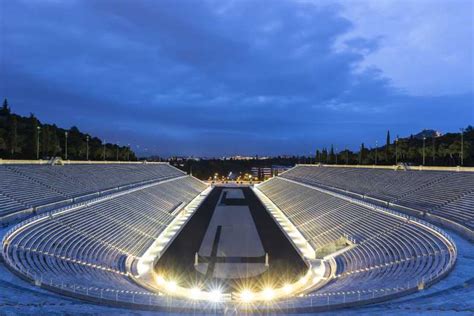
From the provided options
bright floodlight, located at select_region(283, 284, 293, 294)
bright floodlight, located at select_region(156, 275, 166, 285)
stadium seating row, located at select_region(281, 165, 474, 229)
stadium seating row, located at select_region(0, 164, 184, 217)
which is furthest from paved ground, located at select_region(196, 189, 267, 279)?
→ stadium seating row, located at select_region(0, 164, 184, 217)

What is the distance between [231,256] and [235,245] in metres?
3.26

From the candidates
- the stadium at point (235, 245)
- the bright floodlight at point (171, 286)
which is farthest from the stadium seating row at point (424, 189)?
the bright floodlight at point (171, 286)

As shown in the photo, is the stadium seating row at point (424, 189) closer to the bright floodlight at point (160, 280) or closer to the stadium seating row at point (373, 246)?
the stadium seating row at point (373, 246)

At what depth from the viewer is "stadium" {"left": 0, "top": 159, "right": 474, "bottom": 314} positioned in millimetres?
13203

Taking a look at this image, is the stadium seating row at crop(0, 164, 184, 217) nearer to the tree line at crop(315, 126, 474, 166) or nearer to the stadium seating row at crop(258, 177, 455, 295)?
the stadium seating row at crop(258, 177, 455, 295)

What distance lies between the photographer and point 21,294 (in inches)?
472

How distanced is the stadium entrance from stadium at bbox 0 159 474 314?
0.10 meters

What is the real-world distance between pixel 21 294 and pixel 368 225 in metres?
20.9

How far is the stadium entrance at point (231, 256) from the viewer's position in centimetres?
2064

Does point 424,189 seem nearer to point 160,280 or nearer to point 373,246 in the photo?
point 373,246

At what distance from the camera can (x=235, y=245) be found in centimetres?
2862

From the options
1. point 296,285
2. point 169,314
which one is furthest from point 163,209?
point 169,314

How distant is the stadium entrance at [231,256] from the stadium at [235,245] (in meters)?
0.10

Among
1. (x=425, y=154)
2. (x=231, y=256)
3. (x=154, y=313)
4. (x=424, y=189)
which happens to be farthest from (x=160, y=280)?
(x=425, y=154)
